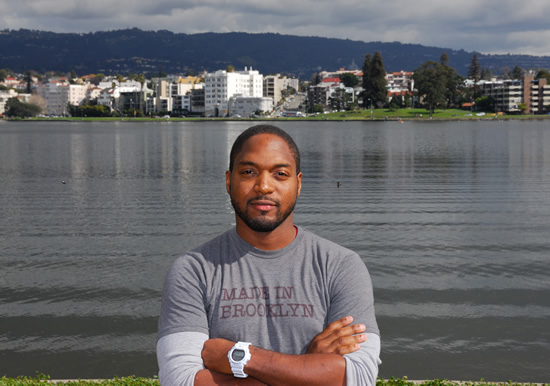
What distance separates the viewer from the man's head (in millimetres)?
3996

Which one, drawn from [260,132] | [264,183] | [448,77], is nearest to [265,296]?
[264,183]

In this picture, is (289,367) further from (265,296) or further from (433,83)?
(433,83)

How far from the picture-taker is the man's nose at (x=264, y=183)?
3975 mm

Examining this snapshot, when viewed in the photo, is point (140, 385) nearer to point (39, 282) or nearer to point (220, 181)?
A: point (39, 282)

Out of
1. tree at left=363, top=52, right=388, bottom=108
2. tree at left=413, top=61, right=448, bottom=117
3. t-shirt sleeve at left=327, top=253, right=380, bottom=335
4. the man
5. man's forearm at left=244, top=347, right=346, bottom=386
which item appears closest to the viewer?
man's forearm at left=244, top=347, right=346, bottom=386

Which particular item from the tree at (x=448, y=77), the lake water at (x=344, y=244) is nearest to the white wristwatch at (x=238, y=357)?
the lake water at (x=344, y=244)

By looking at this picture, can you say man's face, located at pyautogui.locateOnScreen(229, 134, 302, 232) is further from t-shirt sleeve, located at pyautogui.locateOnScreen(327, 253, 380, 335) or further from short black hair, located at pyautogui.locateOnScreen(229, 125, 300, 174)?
t-shirt sleeve, located at pyautogui.locateOnScreen(327, 253, 380, 335)

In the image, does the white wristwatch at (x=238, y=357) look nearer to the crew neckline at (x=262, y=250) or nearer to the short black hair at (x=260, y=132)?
the crew neckline at (x=262, y=250)

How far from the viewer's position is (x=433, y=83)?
590ft

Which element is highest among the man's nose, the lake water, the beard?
the man's nose

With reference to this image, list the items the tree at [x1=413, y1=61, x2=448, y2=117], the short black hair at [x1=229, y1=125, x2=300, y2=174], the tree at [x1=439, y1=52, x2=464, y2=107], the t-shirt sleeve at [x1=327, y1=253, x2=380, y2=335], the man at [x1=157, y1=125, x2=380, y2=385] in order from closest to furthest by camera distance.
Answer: the man at [x1=157, y1=125, x2=380, y2=385]
the t-shirt sleeve at [x1=327, y1=253, x2=380, y2=335]
the short black hair at [x1=229, y1=125, x2=300, y2=174]
the tree at [x1=413, y1=61, x2=448, y2=117]
the tree at [x1=439, y1=52, x2=464, y2=107]

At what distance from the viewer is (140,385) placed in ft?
25.1

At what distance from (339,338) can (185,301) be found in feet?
2.78

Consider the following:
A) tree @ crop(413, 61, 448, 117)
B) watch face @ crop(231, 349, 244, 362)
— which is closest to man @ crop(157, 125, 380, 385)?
watch face @ crop(231, 349, 244, 362)
